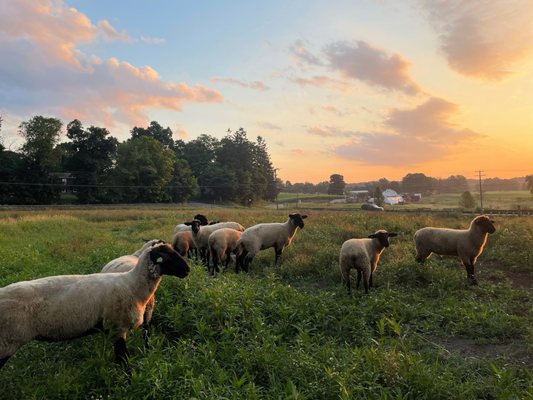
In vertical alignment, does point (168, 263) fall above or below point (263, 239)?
above

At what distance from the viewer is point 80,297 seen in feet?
16.5

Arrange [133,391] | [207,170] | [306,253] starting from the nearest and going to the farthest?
1. [133,391]
2. [306,253]
3. [207,170]

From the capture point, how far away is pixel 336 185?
5349 inches

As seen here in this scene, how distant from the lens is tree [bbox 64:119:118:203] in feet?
217

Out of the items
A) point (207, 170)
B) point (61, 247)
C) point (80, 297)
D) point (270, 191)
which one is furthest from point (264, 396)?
point (270, 191)

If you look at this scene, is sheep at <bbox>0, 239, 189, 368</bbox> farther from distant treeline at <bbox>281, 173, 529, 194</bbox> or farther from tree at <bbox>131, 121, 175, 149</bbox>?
tree at <bbox>131, 121, 175, 149</bbox>

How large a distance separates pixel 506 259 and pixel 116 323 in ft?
39.6

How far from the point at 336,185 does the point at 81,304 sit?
134 metres

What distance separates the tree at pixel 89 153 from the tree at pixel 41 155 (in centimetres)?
305

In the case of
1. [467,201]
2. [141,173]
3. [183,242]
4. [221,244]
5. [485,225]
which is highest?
[141,173]

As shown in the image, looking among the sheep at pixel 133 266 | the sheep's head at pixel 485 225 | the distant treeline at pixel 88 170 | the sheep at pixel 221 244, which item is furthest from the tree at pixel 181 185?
the sheep at pixel 133 266

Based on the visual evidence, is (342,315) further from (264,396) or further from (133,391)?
(133,391)

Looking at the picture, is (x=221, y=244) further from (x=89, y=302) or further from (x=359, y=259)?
(x=89, y=302)

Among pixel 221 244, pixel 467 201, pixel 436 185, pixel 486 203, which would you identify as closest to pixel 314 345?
A: pixel 221 244
